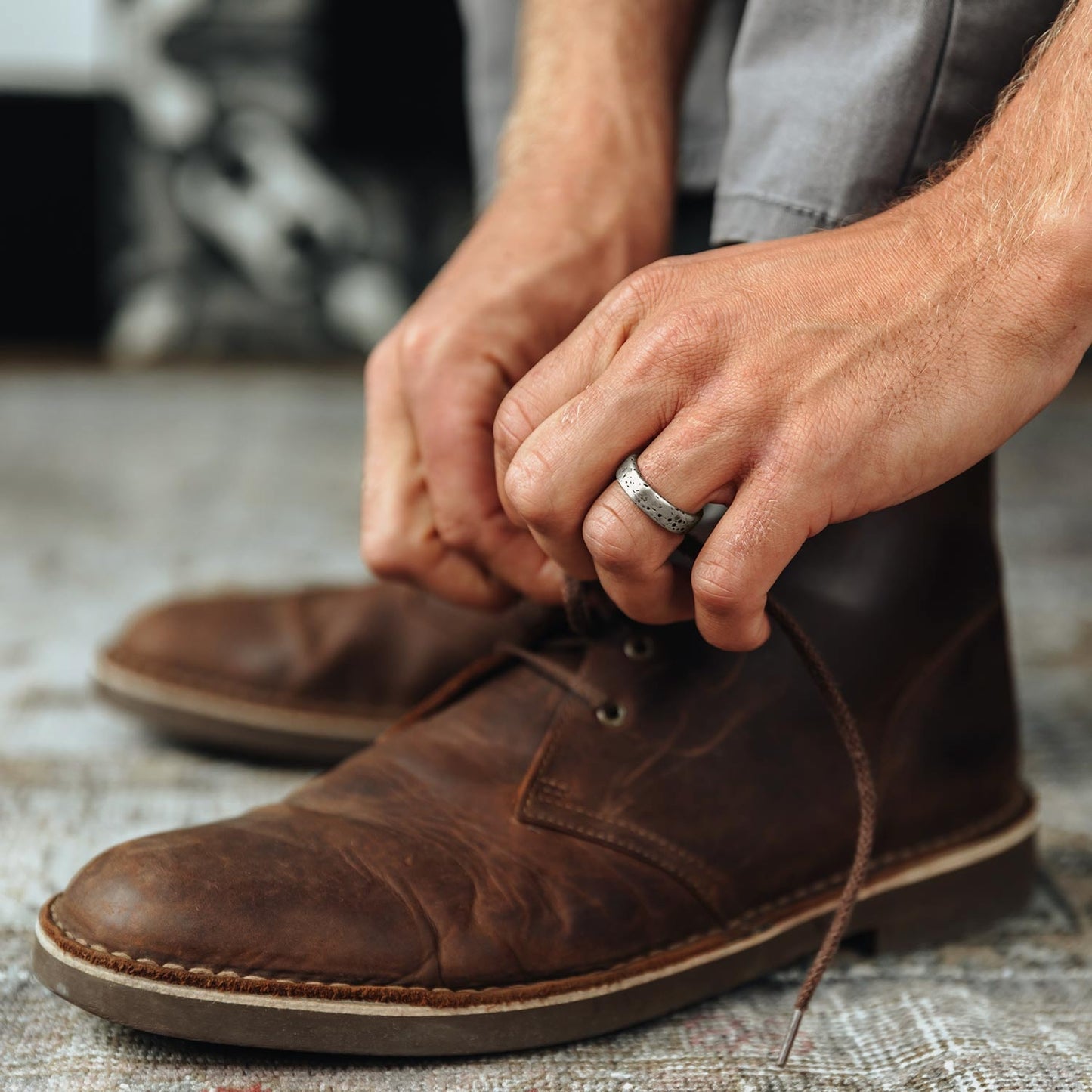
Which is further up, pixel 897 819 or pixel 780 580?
pixel 780 580

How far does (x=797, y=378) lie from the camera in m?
0.49

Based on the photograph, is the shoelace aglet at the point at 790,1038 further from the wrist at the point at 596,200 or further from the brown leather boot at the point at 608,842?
the wrist at the point at 596,200

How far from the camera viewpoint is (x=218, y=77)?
3.81m

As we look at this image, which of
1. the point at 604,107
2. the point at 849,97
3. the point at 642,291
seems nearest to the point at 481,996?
the point at 642,291

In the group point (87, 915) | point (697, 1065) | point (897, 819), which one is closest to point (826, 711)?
point (897, 819)

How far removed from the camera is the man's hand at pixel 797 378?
49 cm

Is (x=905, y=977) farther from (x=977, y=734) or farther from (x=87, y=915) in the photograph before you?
(x=87, y=915)

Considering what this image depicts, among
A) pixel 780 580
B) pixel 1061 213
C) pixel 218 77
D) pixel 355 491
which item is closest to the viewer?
pixel 1061 213

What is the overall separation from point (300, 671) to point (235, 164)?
3360 mm

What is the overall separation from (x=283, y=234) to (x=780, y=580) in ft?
11.8

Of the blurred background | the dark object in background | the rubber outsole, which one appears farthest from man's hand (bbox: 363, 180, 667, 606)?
the dark object in background

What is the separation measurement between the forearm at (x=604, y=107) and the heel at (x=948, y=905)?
17.2 inches

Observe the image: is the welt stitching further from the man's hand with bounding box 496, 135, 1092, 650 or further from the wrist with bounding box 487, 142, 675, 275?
the wrist with bounding box 487, 142, 675, 275

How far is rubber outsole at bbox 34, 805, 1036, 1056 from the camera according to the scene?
49 cm
